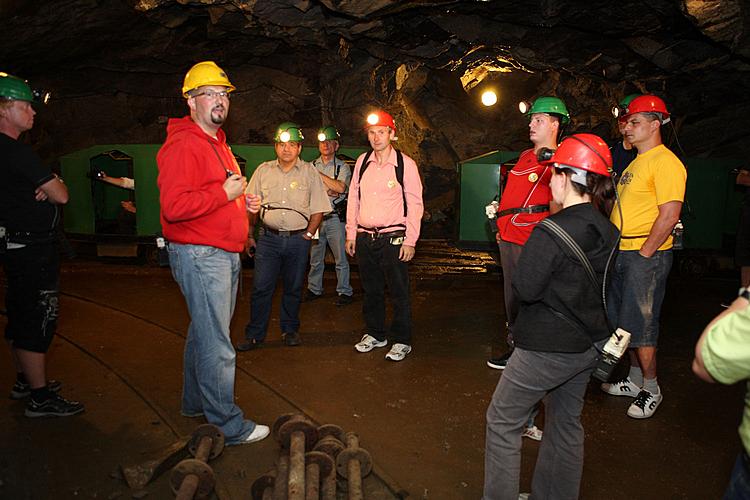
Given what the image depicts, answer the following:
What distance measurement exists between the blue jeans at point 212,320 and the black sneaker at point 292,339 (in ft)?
6.41

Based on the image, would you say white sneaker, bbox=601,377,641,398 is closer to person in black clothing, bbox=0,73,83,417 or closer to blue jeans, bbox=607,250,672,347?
blue jeans, bbox=607,250,672,347

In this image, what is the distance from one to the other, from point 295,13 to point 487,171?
4245 mm

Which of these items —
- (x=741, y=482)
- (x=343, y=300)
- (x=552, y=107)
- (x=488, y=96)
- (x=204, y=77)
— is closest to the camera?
(x=741, y=482)

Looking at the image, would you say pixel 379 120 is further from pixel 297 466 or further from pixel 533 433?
pixel 297 466

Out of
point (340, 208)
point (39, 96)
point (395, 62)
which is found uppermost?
point (395, 62)

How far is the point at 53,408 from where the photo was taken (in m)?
4.09

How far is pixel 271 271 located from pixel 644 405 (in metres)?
3.42

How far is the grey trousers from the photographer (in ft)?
8.73

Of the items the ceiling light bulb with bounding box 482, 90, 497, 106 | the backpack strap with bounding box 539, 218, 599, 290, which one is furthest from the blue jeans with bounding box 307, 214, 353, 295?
the ceiling light bulb with bounding box 482, 90, 497, 106

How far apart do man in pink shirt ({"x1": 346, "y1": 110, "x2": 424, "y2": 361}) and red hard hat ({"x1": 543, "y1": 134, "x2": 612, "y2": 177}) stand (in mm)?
2615

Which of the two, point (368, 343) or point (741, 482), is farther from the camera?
point (368, 343)

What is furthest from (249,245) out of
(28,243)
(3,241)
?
(3,241)

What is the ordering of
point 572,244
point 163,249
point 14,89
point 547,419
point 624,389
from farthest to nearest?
point 624,389 → point 14,89 → point 163,249 → point 547,419 → point 572,244

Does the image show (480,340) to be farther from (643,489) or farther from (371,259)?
(643,489)
